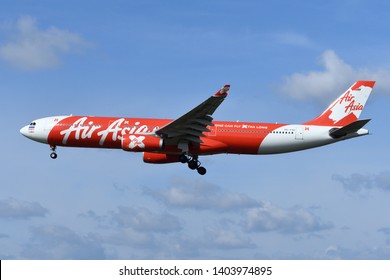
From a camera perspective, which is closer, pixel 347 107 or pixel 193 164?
pixel 193 164

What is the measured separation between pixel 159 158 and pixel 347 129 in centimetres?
1701

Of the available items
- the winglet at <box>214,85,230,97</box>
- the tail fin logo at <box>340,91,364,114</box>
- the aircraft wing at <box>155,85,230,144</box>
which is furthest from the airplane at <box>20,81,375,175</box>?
the winglet at <box>214,85,230,97</box>

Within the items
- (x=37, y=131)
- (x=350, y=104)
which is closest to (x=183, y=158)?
(x=37, y=131)

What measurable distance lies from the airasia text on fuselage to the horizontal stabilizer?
15544 millimetres

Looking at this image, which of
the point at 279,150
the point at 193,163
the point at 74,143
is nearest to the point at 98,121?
the point at 74,143

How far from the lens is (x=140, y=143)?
70.1 m

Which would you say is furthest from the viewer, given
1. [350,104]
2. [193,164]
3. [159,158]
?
[350,104]

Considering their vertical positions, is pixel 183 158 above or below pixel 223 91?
below

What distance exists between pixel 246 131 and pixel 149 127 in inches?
331

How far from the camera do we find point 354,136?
237 ft

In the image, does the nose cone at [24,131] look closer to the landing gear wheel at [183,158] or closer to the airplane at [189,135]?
the airplane at [189,135]

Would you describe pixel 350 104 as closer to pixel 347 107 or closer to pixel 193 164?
pixel 347 107
